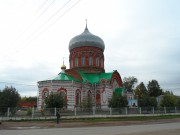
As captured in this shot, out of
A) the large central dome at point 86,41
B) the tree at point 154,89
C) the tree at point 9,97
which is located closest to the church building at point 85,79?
the large central dome at point 86,41

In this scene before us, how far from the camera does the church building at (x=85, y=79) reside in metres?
42.7

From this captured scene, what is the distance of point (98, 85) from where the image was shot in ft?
155

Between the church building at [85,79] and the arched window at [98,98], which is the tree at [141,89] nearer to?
the church building at [85,79]

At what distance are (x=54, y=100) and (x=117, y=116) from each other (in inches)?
330

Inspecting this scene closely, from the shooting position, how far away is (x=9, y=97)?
107 ft

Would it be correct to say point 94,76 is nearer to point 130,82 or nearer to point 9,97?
point 9,97

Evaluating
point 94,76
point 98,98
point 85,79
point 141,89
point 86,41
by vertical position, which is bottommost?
point 98,98

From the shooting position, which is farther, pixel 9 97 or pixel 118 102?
pixel 118 102

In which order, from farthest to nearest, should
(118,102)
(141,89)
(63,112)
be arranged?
(141,89), (118,102), (63,112)

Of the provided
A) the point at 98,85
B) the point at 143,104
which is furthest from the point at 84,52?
the point at 143,104

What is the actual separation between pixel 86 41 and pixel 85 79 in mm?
→ 8088

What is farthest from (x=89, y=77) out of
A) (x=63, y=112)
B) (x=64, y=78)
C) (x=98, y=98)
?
(x=63, y=112)

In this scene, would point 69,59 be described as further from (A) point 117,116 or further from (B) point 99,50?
(A) point 117,116

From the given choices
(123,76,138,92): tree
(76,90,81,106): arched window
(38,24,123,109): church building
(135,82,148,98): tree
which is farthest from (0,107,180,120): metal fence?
(123,76,138,92): tree
